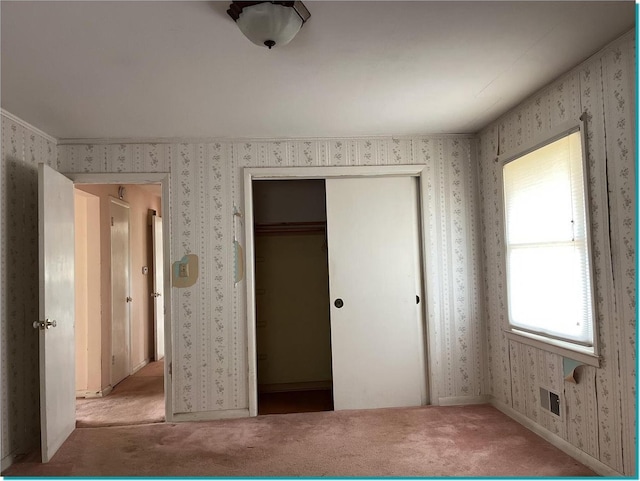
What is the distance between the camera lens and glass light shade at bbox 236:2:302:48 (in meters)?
1.92

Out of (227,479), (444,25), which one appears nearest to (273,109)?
(444,25)

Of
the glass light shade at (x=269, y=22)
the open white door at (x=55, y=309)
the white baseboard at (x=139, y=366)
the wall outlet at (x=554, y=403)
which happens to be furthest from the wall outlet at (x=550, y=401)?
the white baseboard at (x=139, y=366)

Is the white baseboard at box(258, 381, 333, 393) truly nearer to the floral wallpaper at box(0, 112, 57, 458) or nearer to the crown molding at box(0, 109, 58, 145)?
the floral wallpaper at box(0, 112, 57, 458)

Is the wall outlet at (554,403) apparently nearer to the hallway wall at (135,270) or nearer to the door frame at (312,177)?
the door frame at (312,177)

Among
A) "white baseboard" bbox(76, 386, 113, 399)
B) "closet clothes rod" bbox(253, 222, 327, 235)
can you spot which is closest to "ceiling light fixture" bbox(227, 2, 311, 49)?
"closet clothes rod" bbox(253, 222, 327, 235)

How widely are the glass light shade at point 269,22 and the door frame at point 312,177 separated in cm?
199

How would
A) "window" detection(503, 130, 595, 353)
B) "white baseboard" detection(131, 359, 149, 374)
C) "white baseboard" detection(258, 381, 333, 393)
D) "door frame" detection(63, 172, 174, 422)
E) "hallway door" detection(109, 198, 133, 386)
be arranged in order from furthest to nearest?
"white baseboard" detection(131, 359, 149, 374) → "hallway door" detection(109, 198, 133, 386) → "white baseboard" detection(258, 381, 333, 393) → "door frame" detection(63, 172, 174, 422) → "window" detection(503, 130, 595, 353)

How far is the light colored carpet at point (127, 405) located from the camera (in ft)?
12.7

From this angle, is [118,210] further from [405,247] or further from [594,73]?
[594,73]

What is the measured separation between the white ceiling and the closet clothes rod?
1.39m

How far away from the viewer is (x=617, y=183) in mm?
2447

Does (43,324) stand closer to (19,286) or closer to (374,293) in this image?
(19,286)

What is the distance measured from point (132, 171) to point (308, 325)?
89.6 inches

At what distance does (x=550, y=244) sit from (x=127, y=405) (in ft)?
12.5
